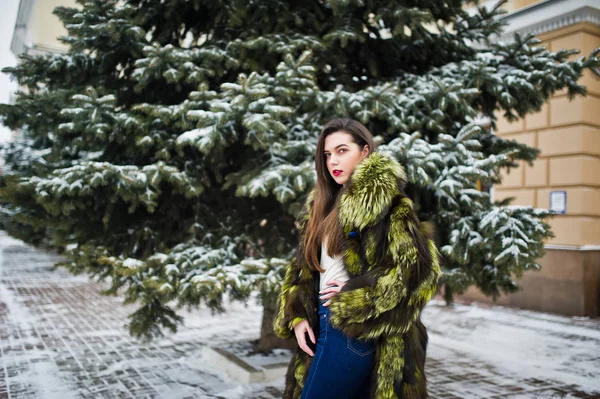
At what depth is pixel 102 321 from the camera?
790 cm

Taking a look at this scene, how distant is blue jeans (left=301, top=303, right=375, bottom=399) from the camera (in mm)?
2127

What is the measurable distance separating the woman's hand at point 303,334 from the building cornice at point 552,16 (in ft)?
25.8

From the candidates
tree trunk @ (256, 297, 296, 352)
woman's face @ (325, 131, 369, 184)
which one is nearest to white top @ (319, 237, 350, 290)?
woman's face @ (325, 131, 369, 184)

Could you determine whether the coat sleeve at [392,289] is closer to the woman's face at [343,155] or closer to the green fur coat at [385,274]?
the green fur coat at [385,274]

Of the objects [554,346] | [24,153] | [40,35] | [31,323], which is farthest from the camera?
[40,35]

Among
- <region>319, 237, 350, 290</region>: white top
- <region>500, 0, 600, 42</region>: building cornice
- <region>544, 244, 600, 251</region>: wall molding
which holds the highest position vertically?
<region>500, 0, 600, 42</region>: building cornice

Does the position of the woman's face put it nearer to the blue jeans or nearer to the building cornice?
the blue jeans

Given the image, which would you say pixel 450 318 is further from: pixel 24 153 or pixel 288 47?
pixel 24 153

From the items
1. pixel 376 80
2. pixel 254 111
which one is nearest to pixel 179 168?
pixel 254 111

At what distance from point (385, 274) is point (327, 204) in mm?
554

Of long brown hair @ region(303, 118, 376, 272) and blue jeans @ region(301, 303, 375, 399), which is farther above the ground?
long brown hair @ region(303, 118, 376, 272)

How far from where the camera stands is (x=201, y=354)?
5.88 metres

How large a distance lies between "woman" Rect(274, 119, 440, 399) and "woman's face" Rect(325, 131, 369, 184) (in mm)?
36

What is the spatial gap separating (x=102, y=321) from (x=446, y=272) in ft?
19.4
